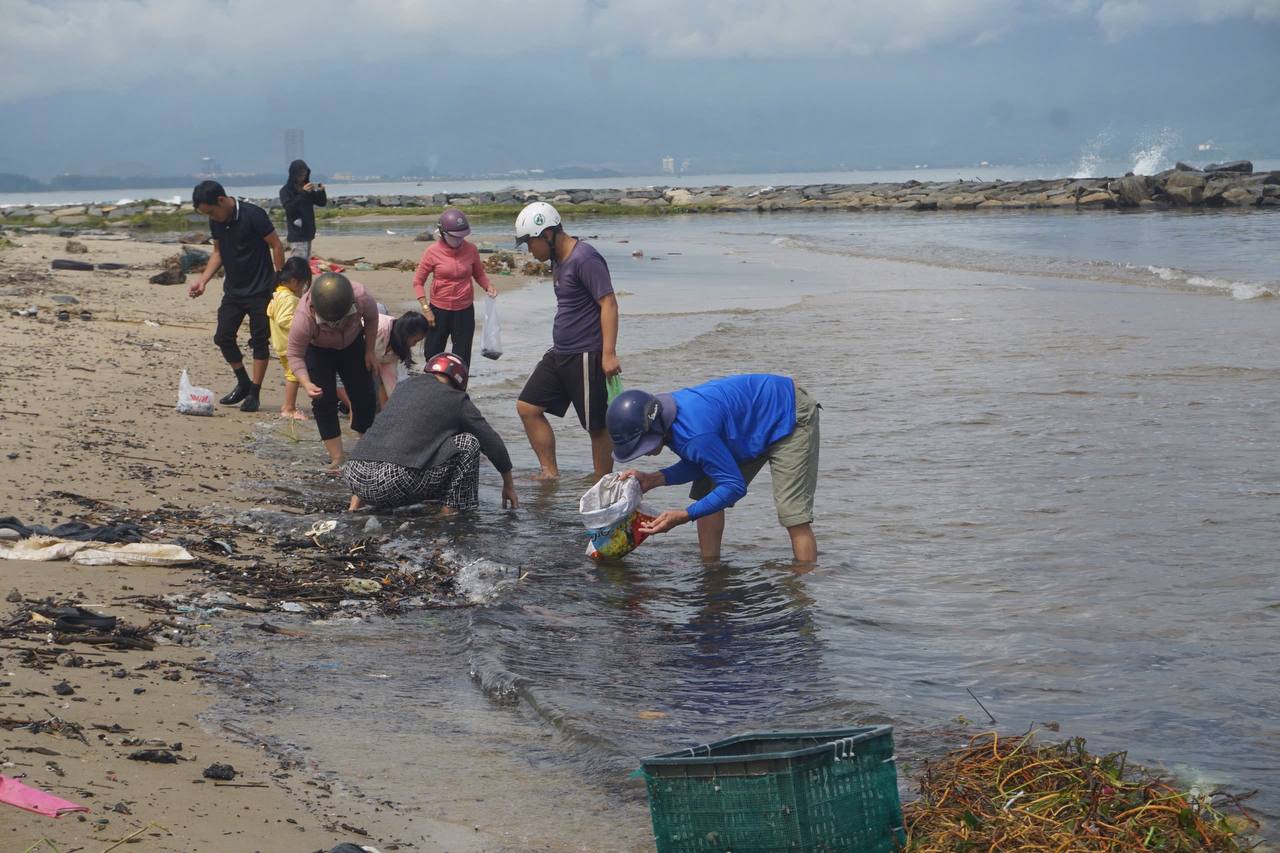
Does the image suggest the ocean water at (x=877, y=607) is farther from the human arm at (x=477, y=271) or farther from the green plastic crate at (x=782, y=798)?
the human arm at (x=477, y=271)

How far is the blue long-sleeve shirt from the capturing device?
6070mm

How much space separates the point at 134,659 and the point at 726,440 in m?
2.95

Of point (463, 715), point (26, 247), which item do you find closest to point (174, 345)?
point (463, 715)

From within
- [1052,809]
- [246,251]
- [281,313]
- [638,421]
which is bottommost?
[1052,809]

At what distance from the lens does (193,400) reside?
10.6 metres

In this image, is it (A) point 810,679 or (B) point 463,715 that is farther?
(A) point 810,679

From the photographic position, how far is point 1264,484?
28.4 feet

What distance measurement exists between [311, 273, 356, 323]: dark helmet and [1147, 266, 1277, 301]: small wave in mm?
16890

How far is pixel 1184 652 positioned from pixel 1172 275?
20.8 metres

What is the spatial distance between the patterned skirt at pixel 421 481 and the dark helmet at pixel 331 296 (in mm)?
1038

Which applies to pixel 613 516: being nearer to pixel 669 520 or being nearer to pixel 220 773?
pixel 669 520

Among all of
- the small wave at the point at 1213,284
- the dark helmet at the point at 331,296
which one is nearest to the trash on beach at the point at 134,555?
the dark helmet at the point at 331,296

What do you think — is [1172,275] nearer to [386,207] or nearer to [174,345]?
[174,345]

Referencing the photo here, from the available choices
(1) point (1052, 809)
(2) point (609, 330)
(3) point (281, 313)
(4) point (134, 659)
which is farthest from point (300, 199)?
(1) point (1052, 809)
